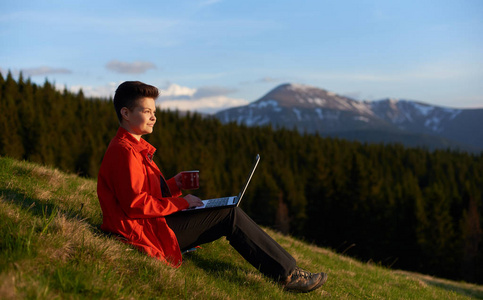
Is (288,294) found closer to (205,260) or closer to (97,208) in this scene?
(205,260)

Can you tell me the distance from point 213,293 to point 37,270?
201 centimetres

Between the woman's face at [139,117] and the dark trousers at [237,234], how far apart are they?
4.10 feet

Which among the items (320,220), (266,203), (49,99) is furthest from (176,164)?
(49,99)

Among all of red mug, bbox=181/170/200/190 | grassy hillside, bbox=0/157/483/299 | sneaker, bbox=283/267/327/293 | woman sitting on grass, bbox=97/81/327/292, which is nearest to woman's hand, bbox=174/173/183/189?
red mug, bbox=181/170/200/190

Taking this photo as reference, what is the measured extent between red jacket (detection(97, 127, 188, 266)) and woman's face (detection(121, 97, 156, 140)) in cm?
10

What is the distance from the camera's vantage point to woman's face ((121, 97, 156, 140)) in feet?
16.9

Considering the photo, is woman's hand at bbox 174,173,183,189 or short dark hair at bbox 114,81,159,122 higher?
short dark hair at bbox 114,81,159,122

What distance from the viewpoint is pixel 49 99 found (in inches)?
6107

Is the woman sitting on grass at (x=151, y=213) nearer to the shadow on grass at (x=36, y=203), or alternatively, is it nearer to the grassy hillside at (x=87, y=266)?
the grassy hillside at (x=87, y=266)

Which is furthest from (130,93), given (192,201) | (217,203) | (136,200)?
(217,203)

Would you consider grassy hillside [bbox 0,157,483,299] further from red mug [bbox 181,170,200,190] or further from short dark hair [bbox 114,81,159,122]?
short dark hair [bbox 114,81,159,122]

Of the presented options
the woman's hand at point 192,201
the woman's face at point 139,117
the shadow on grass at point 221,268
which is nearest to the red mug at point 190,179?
the woman's hand at point 192,201

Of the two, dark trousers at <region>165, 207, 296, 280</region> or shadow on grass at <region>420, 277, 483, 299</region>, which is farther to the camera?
shadow on grass at <region>420, 277, 483, 299</region>

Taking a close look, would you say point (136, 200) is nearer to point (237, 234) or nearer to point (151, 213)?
point (151, 213)
